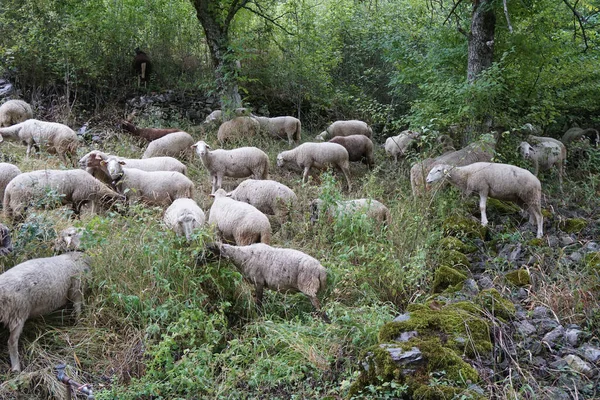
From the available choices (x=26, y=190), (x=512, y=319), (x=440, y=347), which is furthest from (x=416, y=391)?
(x=26, y=190)

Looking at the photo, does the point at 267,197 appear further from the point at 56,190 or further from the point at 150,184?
the point at 56,190

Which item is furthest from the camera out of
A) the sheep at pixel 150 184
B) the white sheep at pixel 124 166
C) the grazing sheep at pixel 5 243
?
the white sheep at pixel 124 166

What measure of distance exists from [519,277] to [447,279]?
763 mm

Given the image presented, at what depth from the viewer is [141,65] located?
14984 mm

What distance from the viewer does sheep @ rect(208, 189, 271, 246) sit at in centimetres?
732

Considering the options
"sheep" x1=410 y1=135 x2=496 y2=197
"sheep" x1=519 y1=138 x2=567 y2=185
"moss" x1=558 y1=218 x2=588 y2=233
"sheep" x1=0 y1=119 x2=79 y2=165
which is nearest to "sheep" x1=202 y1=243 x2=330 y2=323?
"sheep" x1=410 y1=135 x2=496 y2=197

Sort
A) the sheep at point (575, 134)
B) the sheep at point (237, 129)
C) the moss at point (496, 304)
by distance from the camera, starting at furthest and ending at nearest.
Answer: the sheep at point (575, 134), the sheep at point (237, 129), the moss at point (496, 304)

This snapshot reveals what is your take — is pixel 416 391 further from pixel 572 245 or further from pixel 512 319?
pixel 572 245

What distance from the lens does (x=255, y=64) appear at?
1530 centimetres

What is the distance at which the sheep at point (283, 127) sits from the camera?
13.3 meters

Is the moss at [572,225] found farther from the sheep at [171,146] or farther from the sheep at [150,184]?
the sheep at [171,146]

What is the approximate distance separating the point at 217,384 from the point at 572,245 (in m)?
4.58

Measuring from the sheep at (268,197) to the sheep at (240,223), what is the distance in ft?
2.56

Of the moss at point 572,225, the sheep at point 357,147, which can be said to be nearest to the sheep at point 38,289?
the moss at point 572,225
